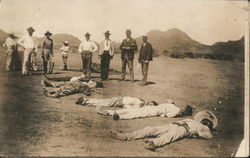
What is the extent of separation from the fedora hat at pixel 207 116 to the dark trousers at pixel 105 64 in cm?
167

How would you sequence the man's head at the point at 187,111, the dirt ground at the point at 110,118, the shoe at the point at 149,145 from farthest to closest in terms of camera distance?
the man's head at the point at 187,111 < the dirt ground at the point at 110,118 < the shoe at the point at 149,145

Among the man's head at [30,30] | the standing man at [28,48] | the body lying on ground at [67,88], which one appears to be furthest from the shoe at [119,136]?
the man's head at [30,30]

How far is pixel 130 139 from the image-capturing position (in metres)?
6.51

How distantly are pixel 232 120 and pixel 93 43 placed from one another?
264 cm

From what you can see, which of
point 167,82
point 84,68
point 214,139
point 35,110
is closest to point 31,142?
point 35,110

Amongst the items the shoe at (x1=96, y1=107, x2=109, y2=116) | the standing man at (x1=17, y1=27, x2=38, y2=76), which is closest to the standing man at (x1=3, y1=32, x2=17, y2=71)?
the standing man at (x1=17, y1=27, x2=38, y2=76)

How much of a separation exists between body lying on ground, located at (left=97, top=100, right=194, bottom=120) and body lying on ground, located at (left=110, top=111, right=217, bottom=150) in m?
0.18

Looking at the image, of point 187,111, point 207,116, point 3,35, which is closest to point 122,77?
point 187,111

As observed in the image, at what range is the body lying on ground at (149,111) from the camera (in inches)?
263

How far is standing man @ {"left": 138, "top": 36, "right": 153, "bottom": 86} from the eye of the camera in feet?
22.7

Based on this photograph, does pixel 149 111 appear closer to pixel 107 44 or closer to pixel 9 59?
pixel 107 44

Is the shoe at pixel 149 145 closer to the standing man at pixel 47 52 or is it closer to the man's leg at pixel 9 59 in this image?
the standing man at pixel 47 52

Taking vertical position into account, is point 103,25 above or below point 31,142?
above

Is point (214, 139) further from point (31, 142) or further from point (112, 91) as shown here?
point (31, 142)
